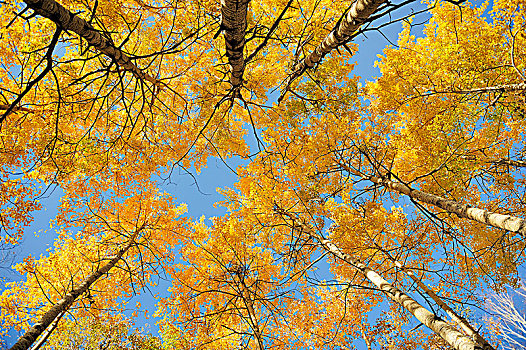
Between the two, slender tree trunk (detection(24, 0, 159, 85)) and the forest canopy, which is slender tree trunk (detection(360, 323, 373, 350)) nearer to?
the forest canopy

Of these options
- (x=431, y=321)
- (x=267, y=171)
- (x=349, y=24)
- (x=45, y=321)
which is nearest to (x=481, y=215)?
(x=431, y=321)

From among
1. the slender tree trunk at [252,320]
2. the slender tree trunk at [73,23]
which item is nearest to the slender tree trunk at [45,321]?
the slender tree trunk at [252,320]

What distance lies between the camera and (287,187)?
5.80m

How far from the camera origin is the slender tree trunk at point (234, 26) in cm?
131

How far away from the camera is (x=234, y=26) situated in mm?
1397

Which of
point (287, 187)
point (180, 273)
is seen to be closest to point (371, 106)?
point (287, 187)

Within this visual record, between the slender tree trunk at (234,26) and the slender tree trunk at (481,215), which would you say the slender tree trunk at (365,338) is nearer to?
the slender tree trunk at (481,215)

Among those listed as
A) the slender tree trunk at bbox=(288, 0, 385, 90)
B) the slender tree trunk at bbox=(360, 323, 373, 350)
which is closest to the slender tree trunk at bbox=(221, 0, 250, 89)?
the slender tree trunk at bbox=(288, 0, 385, 90)

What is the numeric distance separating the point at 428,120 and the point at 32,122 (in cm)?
831

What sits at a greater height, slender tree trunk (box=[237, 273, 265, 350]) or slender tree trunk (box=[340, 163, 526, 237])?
slender tree trunk (box=[340, 163, 526, 237])

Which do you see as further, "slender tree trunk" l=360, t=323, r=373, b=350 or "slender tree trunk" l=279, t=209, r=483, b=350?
"slender tree trunk" l=360, t=323, r=373, b=350

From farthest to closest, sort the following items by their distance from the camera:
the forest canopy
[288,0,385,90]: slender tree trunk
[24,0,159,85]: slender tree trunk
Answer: the forest canopy < [288,0,385,90]: slender tree trunk < [24,0,159,85]: slender tree trunk

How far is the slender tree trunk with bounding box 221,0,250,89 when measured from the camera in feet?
4.30

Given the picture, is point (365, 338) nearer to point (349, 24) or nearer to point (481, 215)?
point (481, 215)
